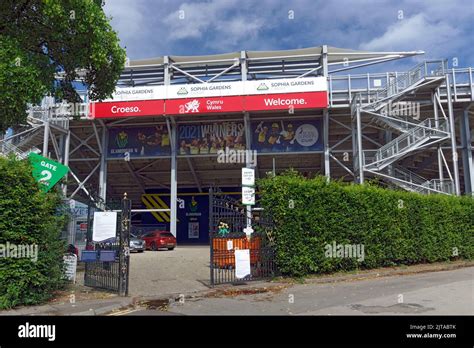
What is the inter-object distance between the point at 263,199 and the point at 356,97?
17.3 metres

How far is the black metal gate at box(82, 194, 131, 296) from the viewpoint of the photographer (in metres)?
10.7

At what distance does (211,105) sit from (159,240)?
9906mm

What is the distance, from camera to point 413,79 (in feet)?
87.3

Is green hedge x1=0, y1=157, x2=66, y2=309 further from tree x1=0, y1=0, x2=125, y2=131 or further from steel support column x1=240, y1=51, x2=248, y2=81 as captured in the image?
steel support column x1=240, y1=51, x2=248, y2=81

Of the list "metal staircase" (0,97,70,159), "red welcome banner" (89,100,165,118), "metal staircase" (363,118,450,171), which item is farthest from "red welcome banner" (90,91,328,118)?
"metal staircase" (363,118,450,171)

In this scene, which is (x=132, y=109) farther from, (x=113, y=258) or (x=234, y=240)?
(x=113, y=258)

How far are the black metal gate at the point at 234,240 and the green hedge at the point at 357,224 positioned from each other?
35cm

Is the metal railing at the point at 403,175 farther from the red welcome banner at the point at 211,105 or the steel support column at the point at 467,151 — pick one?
the red welcome banner at the point at 211,105

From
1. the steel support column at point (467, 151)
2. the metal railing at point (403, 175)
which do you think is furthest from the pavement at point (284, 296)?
the steel support column at point (467, 151)

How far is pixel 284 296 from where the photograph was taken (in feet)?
34.6

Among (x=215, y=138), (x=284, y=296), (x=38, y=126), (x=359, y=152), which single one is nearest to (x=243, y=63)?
(x=215, y=138)

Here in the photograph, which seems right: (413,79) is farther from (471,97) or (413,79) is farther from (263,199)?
(263,199)

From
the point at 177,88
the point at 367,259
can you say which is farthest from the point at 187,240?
the point at 367,259

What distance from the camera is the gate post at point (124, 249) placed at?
34.8ft
